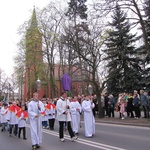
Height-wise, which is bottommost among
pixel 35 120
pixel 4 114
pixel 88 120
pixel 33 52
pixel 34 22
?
pixel 88 120

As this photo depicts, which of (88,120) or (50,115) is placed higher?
(50,115)

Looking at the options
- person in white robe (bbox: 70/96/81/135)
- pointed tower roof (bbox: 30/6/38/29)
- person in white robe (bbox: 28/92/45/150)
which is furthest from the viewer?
pointed tower roof (bbox: 30/6/38/29)

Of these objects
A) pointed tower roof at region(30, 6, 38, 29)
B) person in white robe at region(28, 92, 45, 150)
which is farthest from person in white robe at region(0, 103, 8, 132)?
pointed tower roof at region(30, 6, 38, 29)

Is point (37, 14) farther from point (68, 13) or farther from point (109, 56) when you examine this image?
point (68, 13)

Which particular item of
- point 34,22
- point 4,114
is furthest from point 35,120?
point 34,22

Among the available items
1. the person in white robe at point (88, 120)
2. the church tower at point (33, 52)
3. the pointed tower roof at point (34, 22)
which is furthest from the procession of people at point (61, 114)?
the pointed tower roof at point (34, 22)

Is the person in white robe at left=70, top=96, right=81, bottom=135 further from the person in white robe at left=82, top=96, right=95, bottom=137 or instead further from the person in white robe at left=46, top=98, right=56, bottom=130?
the person in white robe at left=46, top=98, right=56, bottom=130

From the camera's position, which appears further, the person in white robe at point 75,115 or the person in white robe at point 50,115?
the person in white robe at point 50,115

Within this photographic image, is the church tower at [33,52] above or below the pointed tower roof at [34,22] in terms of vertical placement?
below

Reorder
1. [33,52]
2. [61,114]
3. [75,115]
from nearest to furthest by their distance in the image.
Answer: [61,114]
[75,115]
[33,52]

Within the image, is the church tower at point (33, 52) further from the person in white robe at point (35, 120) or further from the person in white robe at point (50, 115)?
the person in white robe at point (35, 120)

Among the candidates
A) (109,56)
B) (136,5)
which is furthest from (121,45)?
(136,5)

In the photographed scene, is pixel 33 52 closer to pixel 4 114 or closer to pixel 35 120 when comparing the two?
pixel 4 114

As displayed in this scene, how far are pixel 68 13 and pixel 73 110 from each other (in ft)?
46.0
